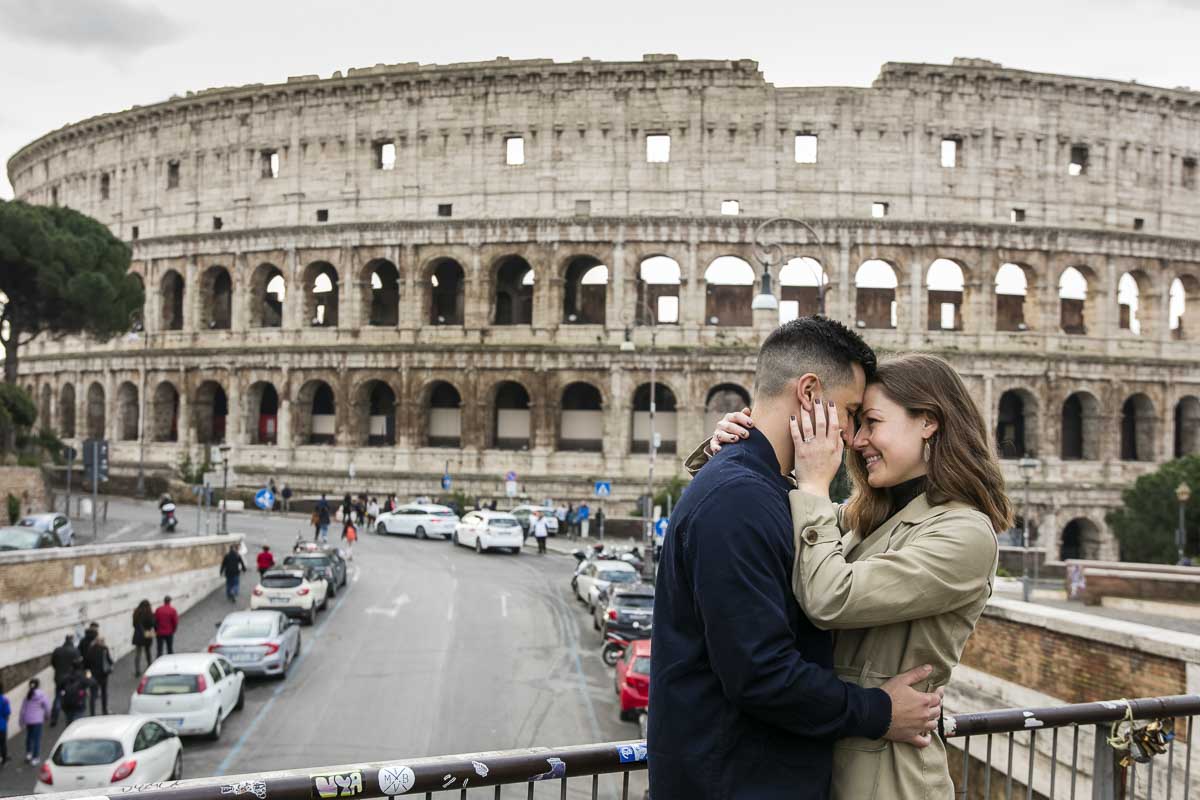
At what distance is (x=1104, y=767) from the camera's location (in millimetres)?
4090

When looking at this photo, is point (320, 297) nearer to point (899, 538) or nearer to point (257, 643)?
point (257, 643)

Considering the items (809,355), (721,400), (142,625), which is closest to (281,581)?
(142,625)

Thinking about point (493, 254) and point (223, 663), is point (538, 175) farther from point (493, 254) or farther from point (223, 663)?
point (223, 663)

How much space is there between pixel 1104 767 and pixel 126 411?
47.2 meters

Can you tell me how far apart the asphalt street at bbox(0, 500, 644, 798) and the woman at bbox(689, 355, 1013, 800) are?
32.7 ft

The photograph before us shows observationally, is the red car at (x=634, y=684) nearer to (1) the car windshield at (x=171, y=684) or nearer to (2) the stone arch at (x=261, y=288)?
(1) the car windshield at (x=171, y=684)

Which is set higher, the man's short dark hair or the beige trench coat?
the man's short dark hair

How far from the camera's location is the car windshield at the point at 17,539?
20359 mm

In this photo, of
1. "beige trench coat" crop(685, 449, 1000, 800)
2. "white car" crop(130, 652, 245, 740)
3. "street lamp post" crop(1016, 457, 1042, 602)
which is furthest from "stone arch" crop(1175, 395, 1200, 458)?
"beige trench coat" crop(685, 449, 1000, 800)

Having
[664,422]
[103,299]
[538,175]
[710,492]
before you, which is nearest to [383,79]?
[538,175]

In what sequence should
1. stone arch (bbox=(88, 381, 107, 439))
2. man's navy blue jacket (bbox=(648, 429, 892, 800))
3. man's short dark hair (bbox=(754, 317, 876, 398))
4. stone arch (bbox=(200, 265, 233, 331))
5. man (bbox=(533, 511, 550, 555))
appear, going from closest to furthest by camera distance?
man's navy blue jacket (bbox=(648, 429, 892, 800)) < man's short dark hair (bbox=(754, 317, 876, 398)) < man (bbox=(533, 511, 550, 555)) < stone arch (bbox=(200, 265, 233, 331)) < stone arch (bbox=(88, 381, 107, 439))

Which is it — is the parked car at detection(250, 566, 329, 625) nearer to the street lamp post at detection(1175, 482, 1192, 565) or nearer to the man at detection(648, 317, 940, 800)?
the man at detection(648, 317, 940, 800)

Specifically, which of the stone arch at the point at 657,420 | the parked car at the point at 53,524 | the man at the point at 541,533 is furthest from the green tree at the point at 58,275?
the stone arch at the point at 657,420

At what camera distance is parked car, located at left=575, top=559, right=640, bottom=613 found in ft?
72.3
